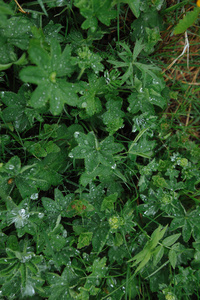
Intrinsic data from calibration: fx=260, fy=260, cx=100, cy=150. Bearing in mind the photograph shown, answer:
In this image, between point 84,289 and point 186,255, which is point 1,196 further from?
point 186,255

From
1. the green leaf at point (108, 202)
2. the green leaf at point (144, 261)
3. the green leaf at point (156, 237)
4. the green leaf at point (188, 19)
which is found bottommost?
the green leaf at point (144, 261)

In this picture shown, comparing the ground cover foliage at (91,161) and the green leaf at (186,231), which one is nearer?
the ground cover foliage at (91,161)

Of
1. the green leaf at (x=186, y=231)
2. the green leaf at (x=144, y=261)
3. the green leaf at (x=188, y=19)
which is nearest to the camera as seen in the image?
the green leaf at (x=188, y=19)

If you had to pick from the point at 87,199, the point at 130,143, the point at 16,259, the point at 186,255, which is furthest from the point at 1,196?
the point at 186,255

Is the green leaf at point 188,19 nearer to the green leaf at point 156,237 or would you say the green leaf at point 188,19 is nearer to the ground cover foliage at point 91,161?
the ground cover foliage at point 91,161

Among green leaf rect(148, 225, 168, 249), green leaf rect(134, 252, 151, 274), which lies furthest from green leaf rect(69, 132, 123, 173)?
green leaf rect(134, 252, 151, 274)

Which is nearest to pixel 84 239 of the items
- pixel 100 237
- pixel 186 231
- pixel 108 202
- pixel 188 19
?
pixel 100 237

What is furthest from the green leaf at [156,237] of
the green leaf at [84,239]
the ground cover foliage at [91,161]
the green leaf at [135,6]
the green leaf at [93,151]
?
the green leaf at [135,6]

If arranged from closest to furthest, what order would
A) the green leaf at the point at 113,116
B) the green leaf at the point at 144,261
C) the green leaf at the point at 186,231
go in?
the green leaf at the point at 144,261 < the green leaf at the point at 113,116 < the green leaf at the point at 186,231

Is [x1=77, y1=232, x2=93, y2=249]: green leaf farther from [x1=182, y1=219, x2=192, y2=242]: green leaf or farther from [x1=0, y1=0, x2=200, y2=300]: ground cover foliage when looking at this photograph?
[x1=182, y1=219, x2=192, y2=242]: green leaf
